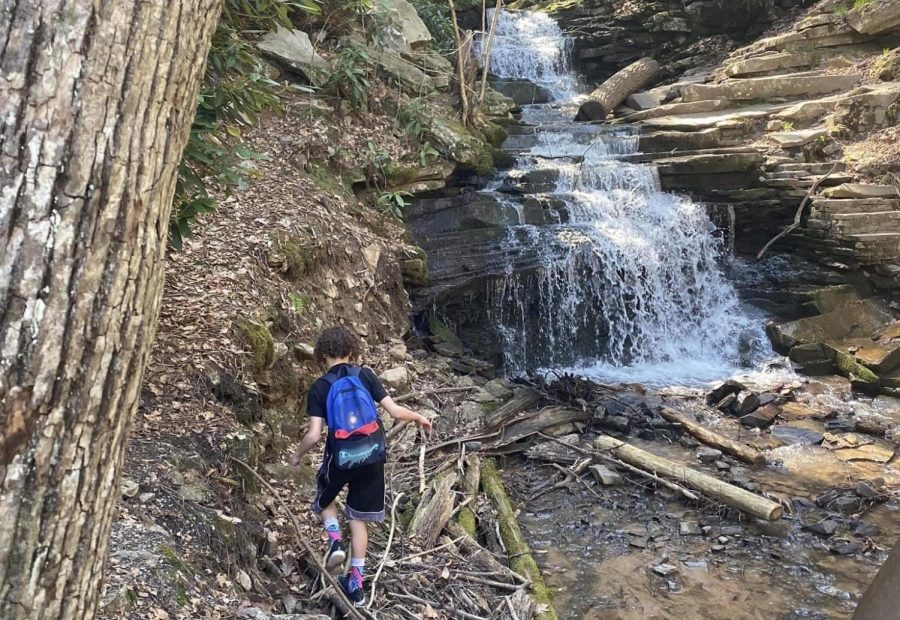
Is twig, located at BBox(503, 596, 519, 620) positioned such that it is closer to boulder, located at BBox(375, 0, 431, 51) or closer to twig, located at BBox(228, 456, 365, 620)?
twig, located at BBox(228, 456, 365, 620)

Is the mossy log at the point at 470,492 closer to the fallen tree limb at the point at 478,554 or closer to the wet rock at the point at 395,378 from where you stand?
the fallen tree limb at the point at 478,554

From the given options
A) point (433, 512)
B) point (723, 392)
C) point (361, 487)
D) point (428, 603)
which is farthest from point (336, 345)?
point (723, 392)

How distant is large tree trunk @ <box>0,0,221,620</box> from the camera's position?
1.26 metres

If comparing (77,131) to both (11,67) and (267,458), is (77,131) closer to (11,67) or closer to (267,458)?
(11,67)

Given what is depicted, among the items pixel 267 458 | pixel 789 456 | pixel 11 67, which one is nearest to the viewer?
pixel 11 67

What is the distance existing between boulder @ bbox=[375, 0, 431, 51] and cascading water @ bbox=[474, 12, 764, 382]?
273cm

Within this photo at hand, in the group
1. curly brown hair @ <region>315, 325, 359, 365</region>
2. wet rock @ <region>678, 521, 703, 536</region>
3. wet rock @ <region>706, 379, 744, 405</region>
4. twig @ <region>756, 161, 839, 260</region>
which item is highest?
twig @ <region>756, 161, 839, 260</region>

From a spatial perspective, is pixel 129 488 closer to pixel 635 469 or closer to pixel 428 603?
pixel 428 603

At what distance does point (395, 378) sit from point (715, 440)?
353 centimetres

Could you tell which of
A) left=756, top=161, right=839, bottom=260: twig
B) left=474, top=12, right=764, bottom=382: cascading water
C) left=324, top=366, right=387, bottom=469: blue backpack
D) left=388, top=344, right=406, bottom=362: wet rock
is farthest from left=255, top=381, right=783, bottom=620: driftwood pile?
left=756, top=161, right=839, bottom=260: twig

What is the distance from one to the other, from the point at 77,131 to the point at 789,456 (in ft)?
25.1

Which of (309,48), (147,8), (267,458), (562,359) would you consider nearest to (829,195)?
(562,359)

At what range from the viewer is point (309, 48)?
31.9 feet

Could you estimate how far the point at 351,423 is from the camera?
3600 millimetres
